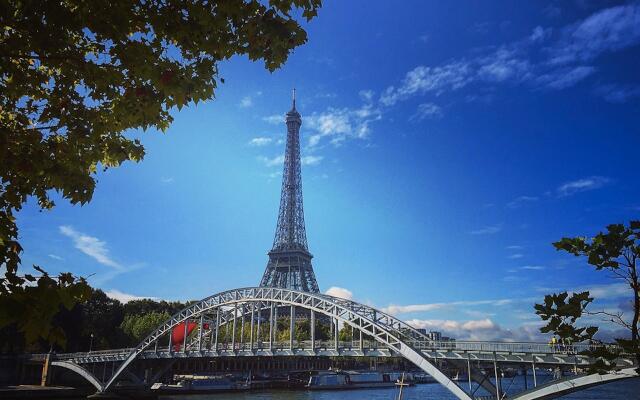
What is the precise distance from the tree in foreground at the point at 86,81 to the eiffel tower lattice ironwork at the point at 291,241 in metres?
81.5

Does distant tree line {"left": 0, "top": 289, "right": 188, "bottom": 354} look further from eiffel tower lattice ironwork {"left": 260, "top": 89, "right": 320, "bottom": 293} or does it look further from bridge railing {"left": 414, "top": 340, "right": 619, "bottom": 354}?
bridge railing {"left": 414, "top": 340, "right": 619, "bottom": 354}

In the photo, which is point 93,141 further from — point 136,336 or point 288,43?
point 136,336

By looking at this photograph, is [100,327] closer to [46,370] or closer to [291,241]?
[46,370]

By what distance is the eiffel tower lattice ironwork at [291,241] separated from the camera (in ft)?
306

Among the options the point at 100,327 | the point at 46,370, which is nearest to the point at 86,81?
the point at 46,370

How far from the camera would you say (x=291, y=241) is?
9738 centimetres

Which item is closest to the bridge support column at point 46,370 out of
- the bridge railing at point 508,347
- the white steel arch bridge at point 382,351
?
the white steel arch bridge at point 382,351

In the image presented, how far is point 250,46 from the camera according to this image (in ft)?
17.8

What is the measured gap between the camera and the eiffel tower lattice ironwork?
9338 centimetres

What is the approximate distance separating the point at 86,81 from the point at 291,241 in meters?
92.8

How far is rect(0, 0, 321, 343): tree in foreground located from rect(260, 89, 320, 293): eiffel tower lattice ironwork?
81495 millimetres

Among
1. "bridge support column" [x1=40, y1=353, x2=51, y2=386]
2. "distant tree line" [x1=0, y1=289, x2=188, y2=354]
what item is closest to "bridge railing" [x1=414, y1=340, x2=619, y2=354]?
"bridge support column" [x1=40, y1=353, x2=51, y2=386]

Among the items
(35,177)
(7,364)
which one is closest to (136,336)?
(7,364)

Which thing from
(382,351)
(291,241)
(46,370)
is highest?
(291,241)
